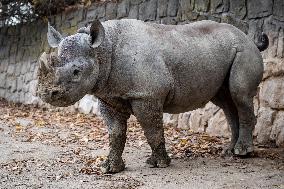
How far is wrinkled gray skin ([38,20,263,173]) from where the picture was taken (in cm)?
409

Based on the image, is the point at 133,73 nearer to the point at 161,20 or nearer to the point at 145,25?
the point at 145,25

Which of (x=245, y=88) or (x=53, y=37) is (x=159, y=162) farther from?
(x=53, y=37)

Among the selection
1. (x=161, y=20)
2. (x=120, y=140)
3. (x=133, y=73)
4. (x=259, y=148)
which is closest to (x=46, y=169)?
(x=120, y=140)

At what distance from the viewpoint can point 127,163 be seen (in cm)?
514

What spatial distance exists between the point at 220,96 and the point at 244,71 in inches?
20.2

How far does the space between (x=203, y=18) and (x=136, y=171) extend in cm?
380

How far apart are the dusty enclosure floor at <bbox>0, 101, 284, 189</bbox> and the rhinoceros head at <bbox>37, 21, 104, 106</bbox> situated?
33.5 inches

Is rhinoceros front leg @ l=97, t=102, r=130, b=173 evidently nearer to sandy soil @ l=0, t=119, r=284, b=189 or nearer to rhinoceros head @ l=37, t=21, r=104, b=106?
sandy soil @ l=0, t=119, r=284, b=189

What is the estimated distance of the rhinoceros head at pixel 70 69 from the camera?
393 cm

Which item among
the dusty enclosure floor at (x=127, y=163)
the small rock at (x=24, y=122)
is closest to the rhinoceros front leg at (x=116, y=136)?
the dusty enclosure floor at (x=127, y=163)

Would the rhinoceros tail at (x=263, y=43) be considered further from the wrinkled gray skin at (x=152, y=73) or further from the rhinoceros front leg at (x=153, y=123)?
the rhinoceros front leg at (x=153, y=123)

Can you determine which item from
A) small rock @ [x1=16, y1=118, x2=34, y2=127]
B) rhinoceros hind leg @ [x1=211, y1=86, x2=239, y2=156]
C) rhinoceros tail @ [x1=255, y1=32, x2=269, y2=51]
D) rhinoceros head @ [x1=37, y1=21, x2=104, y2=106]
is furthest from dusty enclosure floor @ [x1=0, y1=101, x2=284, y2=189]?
rhinoceros tail @ [x1=255, y1=32, x2=269, y2=51]

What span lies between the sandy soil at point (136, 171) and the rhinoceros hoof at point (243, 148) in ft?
0.32

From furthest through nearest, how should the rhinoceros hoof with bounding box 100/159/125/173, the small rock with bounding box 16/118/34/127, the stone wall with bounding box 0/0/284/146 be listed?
the small rock with bounding box 16/118/34/127 → the stone wall with bounding box 0/0/284/146 → the rhinoceros hoof with bounding box 100/159/125/173
